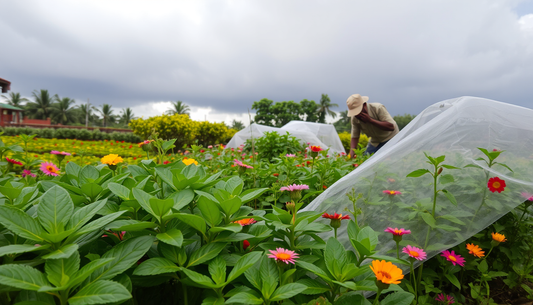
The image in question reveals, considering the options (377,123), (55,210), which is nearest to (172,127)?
(377,123)

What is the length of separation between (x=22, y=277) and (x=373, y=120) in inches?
143

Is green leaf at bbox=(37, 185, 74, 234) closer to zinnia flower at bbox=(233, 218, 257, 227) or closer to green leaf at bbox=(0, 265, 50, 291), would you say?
green leaf at bbox=(0, 265, 50, 291)

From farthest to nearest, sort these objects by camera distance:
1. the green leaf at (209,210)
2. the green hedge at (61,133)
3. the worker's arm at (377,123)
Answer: the green hedge at (61,133) < the worker's arm at (377,123) < the green leaf at (209,210)

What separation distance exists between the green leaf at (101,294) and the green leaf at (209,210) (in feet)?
0.82

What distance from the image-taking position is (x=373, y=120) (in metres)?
3.61

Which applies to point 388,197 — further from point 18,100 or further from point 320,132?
point 18,100

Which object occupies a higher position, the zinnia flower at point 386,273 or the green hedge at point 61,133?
the zinnia flower at point 386,273

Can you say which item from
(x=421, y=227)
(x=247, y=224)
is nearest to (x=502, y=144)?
(x=421, y=227)

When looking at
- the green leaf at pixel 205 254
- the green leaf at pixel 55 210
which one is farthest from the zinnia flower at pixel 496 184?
the green leaf at pixel 55 210

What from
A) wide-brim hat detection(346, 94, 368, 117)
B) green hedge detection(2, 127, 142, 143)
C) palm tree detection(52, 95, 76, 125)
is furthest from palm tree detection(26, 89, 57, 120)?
wide-brim hat detection(346, 94, 368, 117)

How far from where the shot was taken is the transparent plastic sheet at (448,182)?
41.6 inches

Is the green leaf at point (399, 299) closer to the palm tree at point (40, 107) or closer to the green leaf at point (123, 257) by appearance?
the green leaf at point (123, 257)

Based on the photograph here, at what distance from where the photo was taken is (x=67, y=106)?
132 feet

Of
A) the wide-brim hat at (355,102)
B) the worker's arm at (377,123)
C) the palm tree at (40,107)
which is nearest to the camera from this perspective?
the worker's arm at (377,123)
